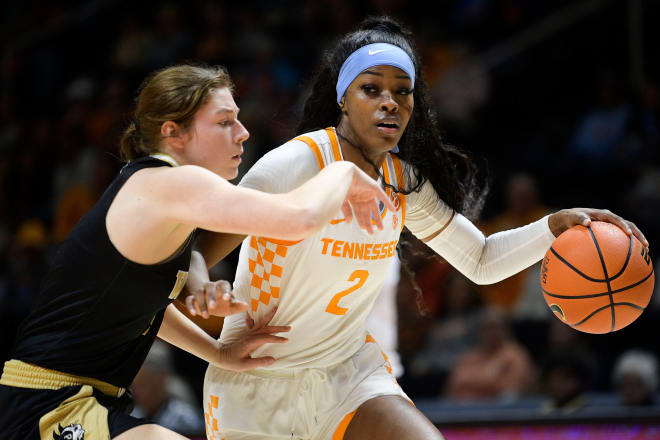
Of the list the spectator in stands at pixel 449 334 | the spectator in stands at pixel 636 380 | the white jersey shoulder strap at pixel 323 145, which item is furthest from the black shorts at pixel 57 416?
the spectator in stands at pixel 449 334

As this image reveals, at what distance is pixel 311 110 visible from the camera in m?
3.43

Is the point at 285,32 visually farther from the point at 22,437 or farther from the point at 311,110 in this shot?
the point at 22,437

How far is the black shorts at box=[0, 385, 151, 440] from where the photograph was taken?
2.49 metres

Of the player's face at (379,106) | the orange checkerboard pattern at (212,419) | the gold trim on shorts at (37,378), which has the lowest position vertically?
the orange checkerboard pattern at (212,419)

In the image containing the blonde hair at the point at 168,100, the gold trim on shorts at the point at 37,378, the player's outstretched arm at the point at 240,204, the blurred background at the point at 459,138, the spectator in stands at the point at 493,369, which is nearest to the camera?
the player's outstretched arm at the point at 240,204

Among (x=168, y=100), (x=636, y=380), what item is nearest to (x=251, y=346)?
(x=168, y=100)

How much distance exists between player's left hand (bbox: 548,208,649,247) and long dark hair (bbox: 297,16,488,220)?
0.38 m

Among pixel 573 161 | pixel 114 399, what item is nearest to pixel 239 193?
pixel 114 399

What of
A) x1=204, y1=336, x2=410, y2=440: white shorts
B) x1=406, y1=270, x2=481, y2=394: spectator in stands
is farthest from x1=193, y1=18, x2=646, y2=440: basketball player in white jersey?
x1=406, y1=270, x2=481, y2=394: spectator in stands

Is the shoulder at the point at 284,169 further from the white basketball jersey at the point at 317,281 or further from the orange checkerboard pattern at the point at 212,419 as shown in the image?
the orange checkerboard pattern at the point at 212,419

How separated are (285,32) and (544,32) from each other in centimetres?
241

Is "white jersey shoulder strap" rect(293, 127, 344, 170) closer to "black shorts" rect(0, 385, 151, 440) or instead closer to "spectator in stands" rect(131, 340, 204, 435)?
"black shorts" rect(0, 385, 151, 440)

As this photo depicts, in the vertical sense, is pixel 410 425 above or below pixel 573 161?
below

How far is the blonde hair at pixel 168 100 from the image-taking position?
275 cm
